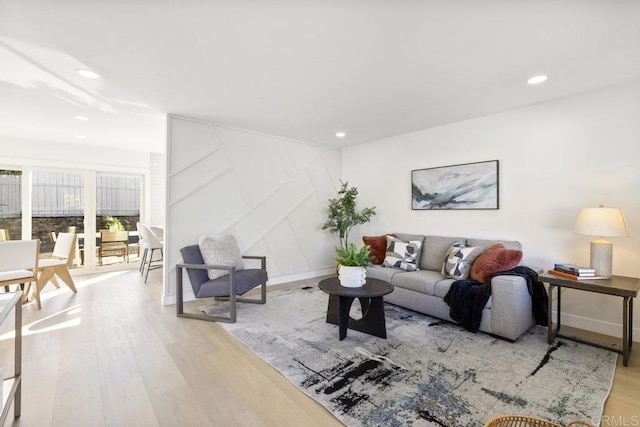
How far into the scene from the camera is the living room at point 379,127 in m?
2.03

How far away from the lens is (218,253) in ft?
11.9

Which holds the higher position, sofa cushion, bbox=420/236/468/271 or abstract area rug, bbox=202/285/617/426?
sofa cushion, bbox=420/236/468/271

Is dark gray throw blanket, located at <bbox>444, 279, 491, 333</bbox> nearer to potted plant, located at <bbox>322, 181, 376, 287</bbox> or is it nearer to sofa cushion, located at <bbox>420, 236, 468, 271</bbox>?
sofa cushion, located at <bbox>420, 236, 468, 271</bbox>

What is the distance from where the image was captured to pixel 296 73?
2650mm

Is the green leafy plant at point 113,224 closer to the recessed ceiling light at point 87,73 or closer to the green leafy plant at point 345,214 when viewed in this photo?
the recessed ceiling light at point 87,73

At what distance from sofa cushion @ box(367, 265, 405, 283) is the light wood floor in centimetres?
190

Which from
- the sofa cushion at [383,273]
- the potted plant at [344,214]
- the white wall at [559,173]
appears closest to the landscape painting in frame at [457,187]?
the white wall at [559,173]

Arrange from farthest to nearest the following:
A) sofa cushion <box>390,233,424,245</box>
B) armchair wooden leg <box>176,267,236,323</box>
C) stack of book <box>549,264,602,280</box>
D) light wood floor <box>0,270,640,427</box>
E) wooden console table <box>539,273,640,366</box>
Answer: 1. sofa cushion <box>390,233,424,245</box>
2. armchair wooden leg <box>176,267,236,323</box>
3. stack of book <box>549,264,602,280</box>
4. wooden console table <box>539,273,640,366</box>
5. light wood floor <box>0,270,640,427</box>

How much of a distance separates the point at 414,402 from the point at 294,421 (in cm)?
77

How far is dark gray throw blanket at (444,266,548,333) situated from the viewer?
9.32 ft

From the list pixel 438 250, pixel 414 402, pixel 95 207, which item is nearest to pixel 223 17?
pixel 414 402

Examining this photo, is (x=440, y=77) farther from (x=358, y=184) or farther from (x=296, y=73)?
(x=358, y=184)

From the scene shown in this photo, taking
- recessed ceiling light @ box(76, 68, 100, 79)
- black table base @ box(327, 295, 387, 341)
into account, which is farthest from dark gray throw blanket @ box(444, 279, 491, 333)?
recessed ceiling light @ box(76, 68, 100, 79)

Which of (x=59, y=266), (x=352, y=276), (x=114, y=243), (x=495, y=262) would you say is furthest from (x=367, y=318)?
(x=114, y=243)
